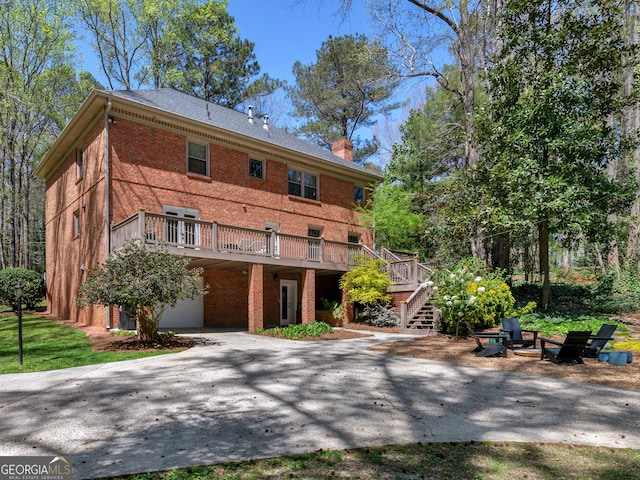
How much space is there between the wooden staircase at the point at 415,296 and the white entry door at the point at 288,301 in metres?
4.73

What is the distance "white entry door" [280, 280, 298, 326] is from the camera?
772 inches

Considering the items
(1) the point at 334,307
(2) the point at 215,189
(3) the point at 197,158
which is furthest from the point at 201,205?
(1) the point at 334,307

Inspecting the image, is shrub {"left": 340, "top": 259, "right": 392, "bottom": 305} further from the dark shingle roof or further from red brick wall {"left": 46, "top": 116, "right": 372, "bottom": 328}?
the dark shingle roof

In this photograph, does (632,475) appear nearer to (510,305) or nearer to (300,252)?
(510,305)

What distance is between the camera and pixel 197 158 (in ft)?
55.7

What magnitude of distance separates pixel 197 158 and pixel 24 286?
37.4 feet

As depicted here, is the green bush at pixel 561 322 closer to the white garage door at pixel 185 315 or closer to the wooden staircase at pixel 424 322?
the wooden staircase at pixel 424 322

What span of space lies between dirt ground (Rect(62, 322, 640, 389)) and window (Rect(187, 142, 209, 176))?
695 cm

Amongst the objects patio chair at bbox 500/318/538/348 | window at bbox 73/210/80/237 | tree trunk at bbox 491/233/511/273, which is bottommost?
patio chair at bbox 500/318/538/348

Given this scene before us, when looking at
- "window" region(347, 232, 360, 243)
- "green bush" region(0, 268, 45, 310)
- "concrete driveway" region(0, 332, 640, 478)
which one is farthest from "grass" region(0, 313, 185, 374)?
"window" region(347, 232, 360, 243)

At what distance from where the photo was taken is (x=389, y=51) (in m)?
19.1

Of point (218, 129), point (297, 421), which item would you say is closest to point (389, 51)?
point (218, 129)

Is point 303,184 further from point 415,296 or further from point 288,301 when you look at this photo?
point 415,296

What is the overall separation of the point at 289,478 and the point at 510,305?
43.3 feet
